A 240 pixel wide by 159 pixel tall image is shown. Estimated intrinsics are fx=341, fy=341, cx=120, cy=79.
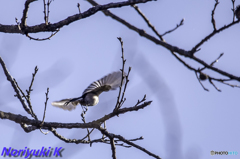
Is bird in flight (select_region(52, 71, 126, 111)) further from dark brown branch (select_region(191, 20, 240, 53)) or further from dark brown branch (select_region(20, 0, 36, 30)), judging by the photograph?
dark brown branch (select_region(191, 20, 240, 53))

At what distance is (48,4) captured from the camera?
10.4 feet

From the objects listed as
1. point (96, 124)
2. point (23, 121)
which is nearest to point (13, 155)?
point (23, 121)

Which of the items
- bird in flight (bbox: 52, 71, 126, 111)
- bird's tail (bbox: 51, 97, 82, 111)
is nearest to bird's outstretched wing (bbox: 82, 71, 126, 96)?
bird in flight (bbox: 52, 71, 126, 111)

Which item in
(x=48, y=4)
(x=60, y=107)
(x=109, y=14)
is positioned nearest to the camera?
(x=48, y=4)

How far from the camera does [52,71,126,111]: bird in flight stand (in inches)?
187

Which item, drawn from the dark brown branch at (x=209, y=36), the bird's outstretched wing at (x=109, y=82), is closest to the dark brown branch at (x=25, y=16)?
the dark brown branch at (x=209, y=36)

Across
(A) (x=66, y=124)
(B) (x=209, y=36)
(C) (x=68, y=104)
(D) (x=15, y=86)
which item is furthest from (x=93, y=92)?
(B) (x=209, y=36)

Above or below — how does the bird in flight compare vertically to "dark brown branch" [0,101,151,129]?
above

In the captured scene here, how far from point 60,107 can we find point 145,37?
2172 mm

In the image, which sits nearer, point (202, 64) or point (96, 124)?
point (202, 64)

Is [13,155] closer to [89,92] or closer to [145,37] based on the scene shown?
[89,92]

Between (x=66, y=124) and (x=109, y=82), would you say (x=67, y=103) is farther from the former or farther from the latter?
(x=66, y=124)

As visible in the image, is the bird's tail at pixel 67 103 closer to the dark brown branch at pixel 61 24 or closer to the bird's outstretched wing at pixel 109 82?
the bird's outstretched wing at pixel 109 82

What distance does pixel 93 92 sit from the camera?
501 centimetres
